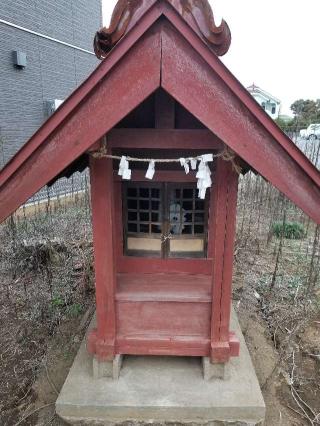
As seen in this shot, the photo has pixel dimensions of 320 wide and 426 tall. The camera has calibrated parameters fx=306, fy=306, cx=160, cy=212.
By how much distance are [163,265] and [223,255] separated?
2.07 feet

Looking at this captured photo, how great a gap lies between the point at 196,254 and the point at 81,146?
148 cm

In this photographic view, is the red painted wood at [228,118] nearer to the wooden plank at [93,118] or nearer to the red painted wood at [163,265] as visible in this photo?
the wooden plank at [93,118]

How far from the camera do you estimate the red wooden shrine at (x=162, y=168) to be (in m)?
1.55

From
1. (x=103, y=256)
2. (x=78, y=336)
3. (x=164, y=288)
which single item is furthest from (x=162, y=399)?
(x=78, y=336)

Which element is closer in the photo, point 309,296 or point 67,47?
point 309,296

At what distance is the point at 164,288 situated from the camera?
2.59m

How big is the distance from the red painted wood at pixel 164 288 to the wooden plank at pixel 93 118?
3.95 feet

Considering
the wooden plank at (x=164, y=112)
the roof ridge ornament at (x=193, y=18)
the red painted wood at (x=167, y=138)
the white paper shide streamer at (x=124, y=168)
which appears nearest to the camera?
the roof ridge ornament at (x=193, y=18)

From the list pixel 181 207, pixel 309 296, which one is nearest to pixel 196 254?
pixel 181 207

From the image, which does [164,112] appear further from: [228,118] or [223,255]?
[223,255]

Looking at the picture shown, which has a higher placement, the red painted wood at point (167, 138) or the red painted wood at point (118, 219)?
the red painted wood at point (167, 138)

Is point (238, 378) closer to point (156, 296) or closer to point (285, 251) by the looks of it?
point (156, 296)

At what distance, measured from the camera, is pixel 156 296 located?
97.3 inches

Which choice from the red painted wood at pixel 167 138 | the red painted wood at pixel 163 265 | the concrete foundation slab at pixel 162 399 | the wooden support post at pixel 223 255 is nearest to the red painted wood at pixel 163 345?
the wooden support post at pixel 223 255
